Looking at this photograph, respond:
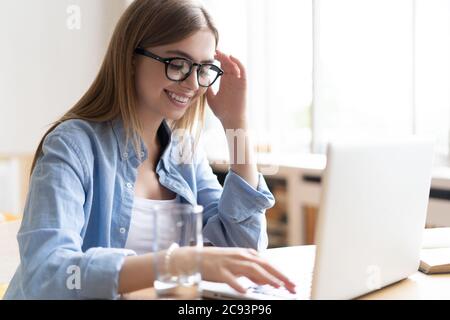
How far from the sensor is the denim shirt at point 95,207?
3.47 ft

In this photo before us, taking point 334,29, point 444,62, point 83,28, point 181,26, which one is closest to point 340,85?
point 334,29

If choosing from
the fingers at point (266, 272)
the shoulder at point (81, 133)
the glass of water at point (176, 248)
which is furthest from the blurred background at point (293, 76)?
the glass of water at point (176, 248)

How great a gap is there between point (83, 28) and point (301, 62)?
1.25 meters

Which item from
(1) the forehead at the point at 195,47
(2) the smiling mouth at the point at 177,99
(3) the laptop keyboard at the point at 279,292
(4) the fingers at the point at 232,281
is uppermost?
(1) the forehead at the point at 195,47

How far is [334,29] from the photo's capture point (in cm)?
360

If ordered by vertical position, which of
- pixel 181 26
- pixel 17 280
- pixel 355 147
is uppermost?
pixel 181 26

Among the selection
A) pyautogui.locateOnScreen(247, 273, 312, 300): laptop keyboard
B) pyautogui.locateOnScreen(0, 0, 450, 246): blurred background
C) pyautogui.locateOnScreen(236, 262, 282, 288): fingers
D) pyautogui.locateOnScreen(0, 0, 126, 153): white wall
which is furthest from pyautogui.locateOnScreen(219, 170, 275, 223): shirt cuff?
pyautogui.locateOnScreen(0, 0, 126, 153): white wall

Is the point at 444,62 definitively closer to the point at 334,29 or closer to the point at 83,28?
the point at 334,29

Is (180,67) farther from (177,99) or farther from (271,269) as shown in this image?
(271,269)

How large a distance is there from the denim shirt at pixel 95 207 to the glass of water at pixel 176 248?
0.30 ft

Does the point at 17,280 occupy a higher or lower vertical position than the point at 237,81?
lower

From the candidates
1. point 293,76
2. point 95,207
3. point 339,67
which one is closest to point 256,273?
point 95,207

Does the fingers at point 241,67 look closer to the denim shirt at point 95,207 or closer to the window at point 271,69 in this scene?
the denim shirt at point 95,207

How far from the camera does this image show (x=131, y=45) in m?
1.44
